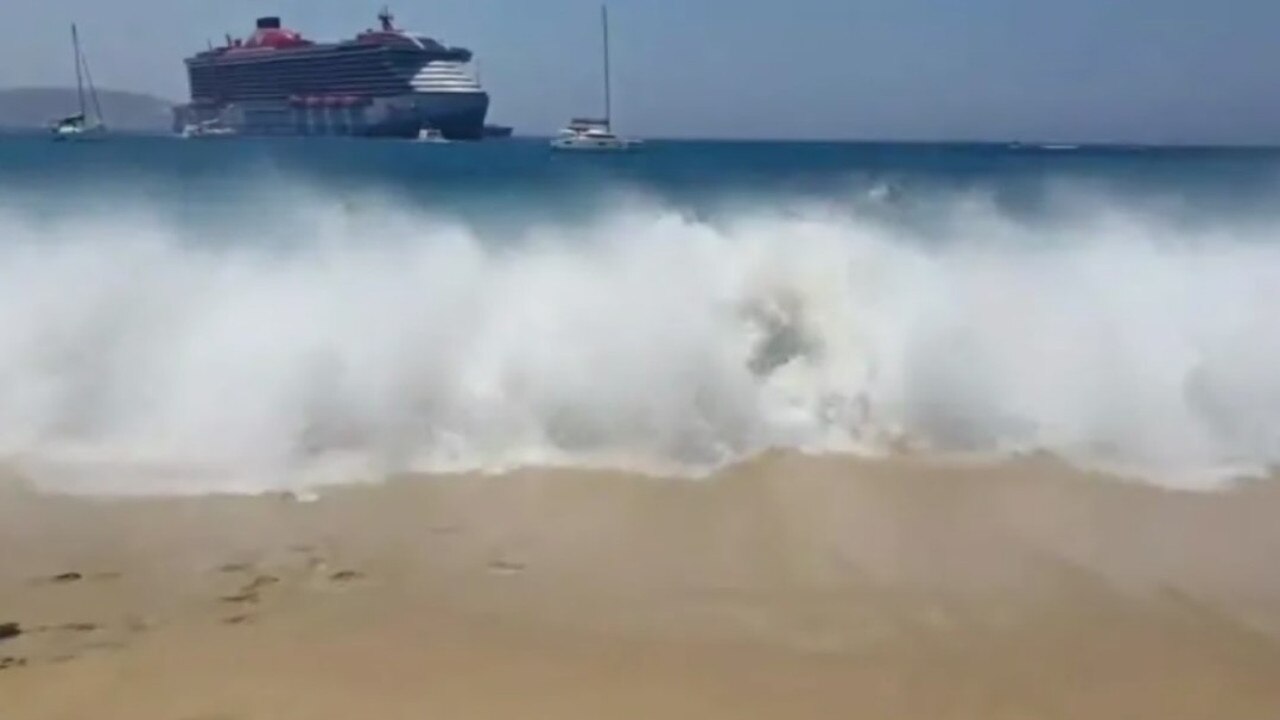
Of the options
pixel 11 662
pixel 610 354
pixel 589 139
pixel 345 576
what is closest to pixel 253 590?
pixel 345 576

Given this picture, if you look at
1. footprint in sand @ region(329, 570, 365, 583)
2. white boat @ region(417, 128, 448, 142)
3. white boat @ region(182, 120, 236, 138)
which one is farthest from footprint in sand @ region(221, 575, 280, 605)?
white boat @ region(182, 120, 236, 138)

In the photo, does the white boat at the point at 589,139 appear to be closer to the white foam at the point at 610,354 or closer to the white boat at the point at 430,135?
the white boat at the point at 430,135

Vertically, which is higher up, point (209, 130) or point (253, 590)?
point (253, 590)

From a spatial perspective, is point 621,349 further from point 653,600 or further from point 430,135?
point 430,135

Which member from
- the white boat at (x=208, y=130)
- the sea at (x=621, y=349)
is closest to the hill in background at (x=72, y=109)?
the white boat at (x=208, y=130)

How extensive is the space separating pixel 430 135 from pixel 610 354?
5499 cm

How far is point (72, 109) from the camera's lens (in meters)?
66.4

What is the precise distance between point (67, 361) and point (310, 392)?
1.22 m

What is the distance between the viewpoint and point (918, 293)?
23.9ft

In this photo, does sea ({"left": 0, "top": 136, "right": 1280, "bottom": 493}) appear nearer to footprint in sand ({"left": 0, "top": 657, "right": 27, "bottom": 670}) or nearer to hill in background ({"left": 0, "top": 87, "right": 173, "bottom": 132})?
footprint in sand ({"left": 0, "top": 657, "right": 27, "bottom": 670})

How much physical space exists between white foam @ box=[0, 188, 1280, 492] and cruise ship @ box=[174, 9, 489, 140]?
53.9m

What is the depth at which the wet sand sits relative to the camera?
11.3ft

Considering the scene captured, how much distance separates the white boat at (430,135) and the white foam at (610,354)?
172 feet

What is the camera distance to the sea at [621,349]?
591 centimetres
